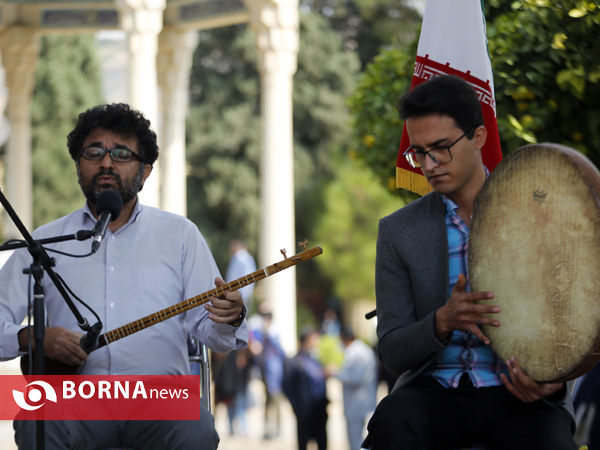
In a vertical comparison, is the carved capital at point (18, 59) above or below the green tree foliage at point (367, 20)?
below

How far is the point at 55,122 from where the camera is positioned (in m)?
35.5

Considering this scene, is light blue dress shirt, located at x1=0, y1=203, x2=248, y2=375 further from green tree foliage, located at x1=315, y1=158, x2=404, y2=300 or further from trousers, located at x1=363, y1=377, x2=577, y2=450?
green tree foliage, located at x1=315, y1=158, x2=404, y2=300

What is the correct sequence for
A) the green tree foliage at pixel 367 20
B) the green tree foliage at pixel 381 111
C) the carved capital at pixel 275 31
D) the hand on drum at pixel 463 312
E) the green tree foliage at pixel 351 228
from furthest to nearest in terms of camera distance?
1. the green tree foliage at pixel 367 20
2. the green tree foliage at pixel 351 228
3. the carved capital at pixel 275 31
4. the green tree foliage at pixel 381 111
5. the hand on drum at pixel 463 312

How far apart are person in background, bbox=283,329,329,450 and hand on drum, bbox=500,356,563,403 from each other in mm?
8214

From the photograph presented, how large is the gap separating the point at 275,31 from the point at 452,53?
11.7m

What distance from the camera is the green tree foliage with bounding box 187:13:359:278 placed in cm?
3584

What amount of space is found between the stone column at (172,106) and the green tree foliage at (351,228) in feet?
53.6

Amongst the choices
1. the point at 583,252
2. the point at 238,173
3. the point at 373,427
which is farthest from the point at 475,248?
the point at 238,173

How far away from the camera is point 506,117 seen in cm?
576

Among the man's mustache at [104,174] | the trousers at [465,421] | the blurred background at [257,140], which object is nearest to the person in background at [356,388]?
the man's mustache at [104,174]

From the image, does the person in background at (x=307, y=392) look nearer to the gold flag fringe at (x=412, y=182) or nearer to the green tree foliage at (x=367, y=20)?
the gold flag fringe at (x=412, y=182)

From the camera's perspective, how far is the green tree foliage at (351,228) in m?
35.3

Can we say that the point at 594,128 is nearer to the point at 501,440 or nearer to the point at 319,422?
the point at 501,440

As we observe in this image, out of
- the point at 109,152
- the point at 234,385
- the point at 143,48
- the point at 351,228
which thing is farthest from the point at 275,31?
the point at 351,228
